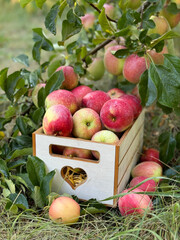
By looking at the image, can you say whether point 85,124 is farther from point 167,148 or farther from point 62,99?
point 167,148

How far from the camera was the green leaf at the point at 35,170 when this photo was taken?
3.25 ft

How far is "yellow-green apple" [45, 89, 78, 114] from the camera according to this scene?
1.04 m

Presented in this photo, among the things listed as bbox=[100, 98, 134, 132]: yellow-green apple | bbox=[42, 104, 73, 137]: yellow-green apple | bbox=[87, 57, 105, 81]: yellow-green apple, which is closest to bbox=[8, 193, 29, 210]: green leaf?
bbox=[42, 104, 73, 137]: yellow-green apple

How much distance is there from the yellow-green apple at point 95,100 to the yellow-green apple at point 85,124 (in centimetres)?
7

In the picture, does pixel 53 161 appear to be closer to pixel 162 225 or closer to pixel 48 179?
pixel 48 179

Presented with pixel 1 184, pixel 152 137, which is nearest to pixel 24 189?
pixel 1 184

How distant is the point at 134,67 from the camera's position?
1.16 meters

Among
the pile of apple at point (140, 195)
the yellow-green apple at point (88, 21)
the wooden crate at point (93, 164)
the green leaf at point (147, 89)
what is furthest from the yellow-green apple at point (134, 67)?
the yellow-green apple at point (88, 21)

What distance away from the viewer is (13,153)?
1.08 metres

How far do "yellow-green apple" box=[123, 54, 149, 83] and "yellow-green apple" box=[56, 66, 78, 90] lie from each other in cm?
20

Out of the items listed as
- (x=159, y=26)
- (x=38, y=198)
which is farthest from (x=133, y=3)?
(x=38, y=198)

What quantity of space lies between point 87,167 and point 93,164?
0.08 ft

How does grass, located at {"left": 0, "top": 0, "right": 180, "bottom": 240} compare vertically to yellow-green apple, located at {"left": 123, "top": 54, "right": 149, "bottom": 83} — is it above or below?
below

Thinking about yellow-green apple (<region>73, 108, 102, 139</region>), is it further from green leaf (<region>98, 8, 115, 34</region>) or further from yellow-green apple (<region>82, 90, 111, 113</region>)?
green leaf (<region>98, 8, 115, 34</region>)
